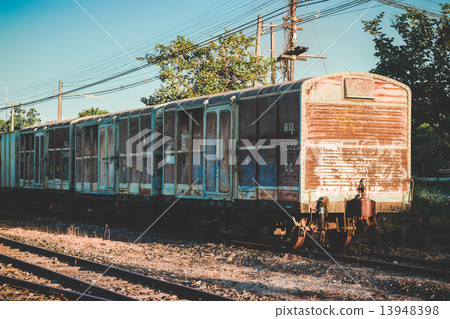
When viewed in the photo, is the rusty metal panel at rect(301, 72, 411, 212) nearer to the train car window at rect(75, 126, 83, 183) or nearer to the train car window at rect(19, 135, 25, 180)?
the train car window at rect(75, 126, 83, 183)

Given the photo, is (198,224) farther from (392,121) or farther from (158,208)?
(392,121)

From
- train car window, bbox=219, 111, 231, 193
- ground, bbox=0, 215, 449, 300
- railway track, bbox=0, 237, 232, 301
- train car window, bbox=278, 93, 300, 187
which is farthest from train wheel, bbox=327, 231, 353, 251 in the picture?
railway track, bbox=0, 237, 232, 301

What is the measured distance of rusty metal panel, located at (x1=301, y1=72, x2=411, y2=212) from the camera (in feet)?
32.1

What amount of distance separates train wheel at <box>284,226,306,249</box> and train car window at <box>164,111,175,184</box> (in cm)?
399

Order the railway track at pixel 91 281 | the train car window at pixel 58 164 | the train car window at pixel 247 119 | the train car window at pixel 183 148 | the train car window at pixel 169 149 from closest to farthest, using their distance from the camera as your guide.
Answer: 1. the railway track at pixel 91 281
2. the train car window at pixel 247 119
3. the train car window at pixel 183 148
4. the train car window at pixel 169 149
5. the train car window at pixel 58 164

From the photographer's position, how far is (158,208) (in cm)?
1434

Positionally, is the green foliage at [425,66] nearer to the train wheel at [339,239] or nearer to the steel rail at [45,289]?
the train wheel at [339,239]

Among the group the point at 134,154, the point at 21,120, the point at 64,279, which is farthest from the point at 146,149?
the point at 21,120

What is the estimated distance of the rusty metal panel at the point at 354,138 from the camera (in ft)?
32.1

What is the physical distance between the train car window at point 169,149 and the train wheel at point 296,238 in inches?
157

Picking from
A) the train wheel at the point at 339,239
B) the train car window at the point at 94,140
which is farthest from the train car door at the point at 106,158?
the train wheel at the point at 339,239

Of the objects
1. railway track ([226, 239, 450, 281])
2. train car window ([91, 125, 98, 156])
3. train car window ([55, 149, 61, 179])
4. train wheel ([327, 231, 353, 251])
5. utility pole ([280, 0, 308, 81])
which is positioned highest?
utility pole ([280, 0, 308, 81])

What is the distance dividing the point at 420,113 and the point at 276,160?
670cm

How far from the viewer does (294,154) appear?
32.1ft
